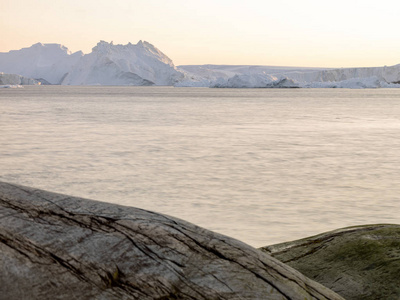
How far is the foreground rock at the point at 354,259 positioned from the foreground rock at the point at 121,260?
1.99 feet

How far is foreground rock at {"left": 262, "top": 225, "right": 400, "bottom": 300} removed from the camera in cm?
284

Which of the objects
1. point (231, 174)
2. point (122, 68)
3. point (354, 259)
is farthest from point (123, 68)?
point (354, 259)

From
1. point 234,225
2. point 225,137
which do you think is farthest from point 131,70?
point 234,225

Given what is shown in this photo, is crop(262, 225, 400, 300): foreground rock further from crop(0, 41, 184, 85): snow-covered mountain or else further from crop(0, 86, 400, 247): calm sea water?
crop(0, 41, 184, 85): snow-covered mountain

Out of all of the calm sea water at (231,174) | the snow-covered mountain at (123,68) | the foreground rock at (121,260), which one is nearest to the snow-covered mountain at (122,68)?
the snow-covered mountain at (123,68)

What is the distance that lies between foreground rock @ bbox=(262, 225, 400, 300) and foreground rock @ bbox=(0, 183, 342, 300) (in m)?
0.61

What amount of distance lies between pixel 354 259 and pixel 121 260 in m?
1.61

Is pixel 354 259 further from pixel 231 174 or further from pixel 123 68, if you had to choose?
pixel 123 68

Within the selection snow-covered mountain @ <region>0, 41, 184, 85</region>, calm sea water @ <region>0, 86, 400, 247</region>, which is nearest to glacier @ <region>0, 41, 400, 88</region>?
snow-covered mountain @ <region>0, 41, 184, 85</region>

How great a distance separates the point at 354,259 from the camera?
3066mm

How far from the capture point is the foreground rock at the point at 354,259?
9.31 feet

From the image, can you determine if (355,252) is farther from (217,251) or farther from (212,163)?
(212,163)

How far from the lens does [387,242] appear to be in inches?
126

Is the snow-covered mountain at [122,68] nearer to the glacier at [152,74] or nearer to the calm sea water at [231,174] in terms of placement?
the glacier at [152,74]
